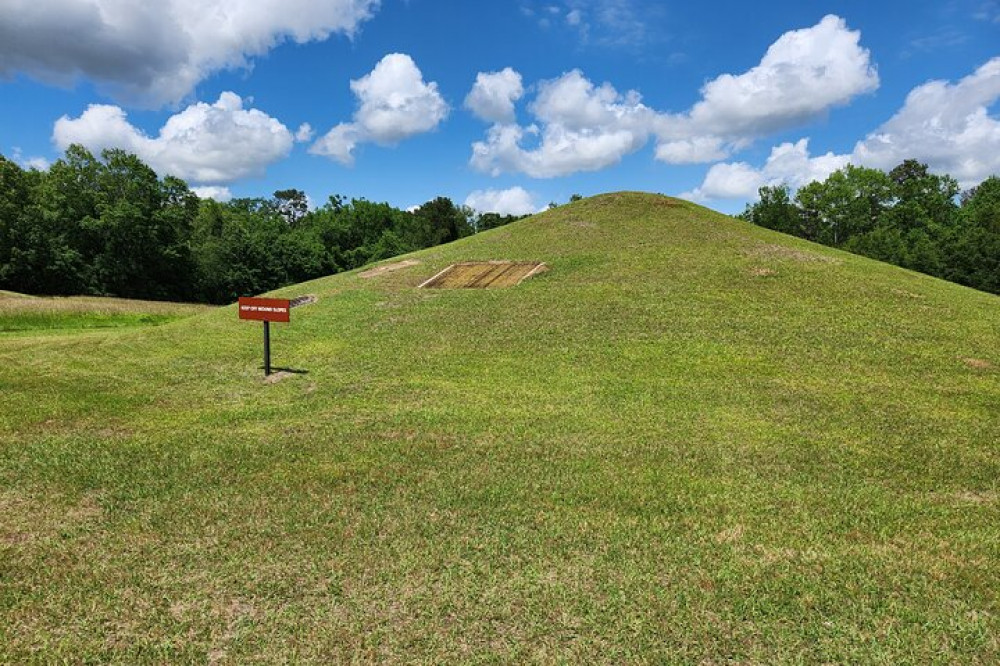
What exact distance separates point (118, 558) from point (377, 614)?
3.14 meters

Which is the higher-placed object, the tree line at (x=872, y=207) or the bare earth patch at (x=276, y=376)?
the tree line at (x=872, y=207)

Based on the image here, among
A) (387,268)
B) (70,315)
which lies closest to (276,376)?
(387,268)

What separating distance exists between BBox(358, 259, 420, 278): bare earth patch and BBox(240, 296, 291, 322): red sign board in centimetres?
1342

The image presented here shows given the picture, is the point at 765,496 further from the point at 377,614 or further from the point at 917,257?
the point at 917,257

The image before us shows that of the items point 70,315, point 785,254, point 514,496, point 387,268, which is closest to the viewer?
point 514,496

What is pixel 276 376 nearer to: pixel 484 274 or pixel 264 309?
pixel 264 309

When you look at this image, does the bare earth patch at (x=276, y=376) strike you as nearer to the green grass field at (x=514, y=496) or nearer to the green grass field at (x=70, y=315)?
the green grass field at (x=514, y=496)

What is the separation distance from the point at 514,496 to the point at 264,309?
395 inches

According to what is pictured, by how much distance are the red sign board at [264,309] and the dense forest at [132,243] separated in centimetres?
5390

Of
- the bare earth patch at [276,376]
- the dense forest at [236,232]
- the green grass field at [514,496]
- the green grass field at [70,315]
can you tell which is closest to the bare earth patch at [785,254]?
the green grass field at [514,496]

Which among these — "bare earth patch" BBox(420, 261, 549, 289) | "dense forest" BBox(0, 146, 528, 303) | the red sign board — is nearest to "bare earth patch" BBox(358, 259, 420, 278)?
"bare earth patch" BBox(420, 261, 549, 289)

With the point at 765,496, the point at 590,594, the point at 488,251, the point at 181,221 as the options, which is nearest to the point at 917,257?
the point at 488,251

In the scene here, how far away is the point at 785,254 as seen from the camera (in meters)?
26.9

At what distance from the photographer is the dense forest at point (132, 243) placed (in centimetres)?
A: 5428
